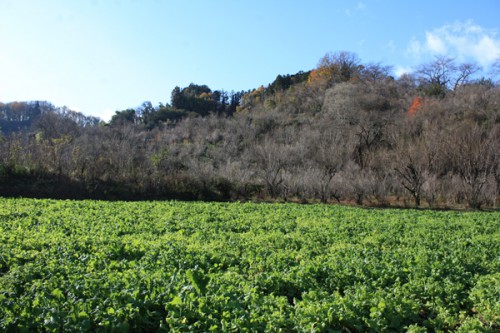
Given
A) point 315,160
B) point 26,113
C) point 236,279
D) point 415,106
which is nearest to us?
point 236,279

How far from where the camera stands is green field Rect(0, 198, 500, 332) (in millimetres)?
4746

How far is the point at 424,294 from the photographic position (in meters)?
6.41

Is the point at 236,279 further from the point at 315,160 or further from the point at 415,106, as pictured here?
the point at 415,106

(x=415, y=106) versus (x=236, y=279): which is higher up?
(x=415, y=106)

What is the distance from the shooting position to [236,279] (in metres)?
6.60

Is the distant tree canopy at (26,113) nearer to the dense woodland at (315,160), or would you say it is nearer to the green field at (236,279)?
the dense woodland at (315,160)

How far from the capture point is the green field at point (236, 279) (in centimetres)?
475

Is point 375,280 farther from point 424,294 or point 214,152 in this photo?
point 214,152

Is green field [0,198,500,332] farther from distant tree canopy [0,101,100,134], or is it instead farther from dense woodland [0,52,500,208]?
distant tree canopy [0,101,100,134]

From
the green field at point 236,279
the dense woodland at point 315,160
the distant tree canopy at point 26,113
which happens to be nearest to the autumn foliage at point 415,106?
the dense woodland at point 315,160

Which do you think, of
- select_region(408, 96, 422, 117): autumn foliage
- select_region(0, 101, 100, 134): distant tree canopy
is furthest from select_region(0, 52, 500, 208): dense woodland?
select_region(0, 101, 100, 134): distant tree canopy

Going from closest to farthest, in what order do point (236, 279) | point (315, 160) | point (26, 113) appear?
point (236, 279) → point (315, 160) → point (26, 113)

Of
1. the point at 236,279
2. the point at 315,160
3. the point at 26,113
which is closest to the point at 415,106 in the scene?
the point at 315,160

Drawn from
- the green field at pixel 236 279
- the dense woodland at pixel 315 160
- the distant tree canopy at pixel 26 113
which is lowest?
the green field at pixel 236 279
